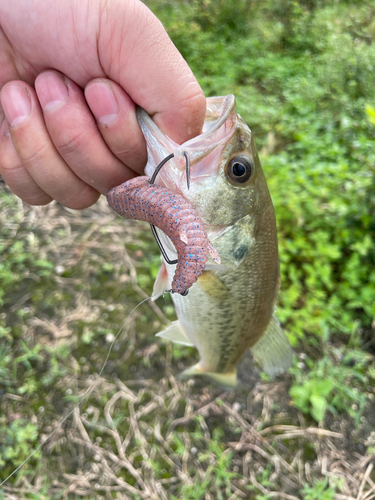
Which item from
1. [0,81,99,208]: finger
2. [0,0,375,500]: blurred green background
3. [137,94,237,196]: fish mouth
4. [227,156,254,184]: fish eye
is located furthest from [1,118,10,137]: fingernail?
[0,0,375,500]: blurred green background

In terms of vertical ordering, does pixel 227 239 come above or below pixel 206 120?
below

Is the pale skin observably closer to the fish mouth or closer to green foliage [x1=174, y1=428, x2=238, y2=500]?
the fish mouth

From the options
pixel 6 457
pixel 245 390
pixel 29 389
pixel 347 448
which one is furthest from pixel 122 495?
pixel 347 448

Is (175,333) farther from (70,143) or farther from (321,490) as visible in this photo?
(321,490)

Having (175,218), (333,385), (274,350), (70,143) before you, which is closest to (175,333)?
(274,350)

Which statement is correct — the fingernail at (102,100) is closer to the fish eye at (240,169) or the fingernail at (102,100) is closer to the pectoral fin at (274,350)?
the fish eye at (240,169)
